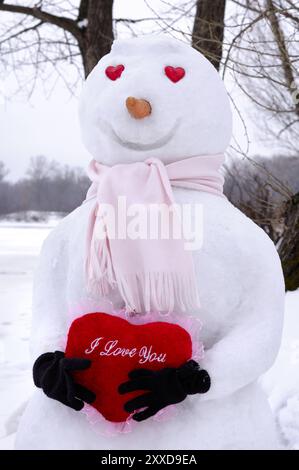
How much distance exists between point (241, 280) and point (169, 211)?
291mm

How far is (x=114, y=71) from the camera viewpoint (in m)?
1.47

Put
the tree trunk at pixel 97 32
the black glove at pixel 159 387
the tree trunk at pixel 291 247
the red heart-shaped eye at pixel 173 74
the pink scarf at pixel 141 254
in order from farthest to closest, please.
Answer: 1. the tree trunk at pixel 97 32
2. the tree trunk at pixel 291 247
3. the red heart-shaped eye at pixel 173 74
4. the pink scarf at pixel 141 254
5. the black glove at pixel 159 387

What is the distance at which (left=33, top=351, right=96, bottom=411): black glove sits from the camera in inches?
49.2

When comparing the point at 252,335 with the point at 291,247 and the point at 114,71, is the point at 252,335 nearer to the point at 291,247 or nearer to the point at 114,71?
the point at 114,71

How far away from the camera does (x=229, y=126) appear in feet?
5.09

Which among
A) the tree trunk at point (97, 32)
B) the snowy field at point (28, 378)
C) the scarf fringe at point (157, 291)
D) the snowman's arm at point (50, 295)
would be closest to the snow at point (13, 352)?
the snowy field at point (28, 378)

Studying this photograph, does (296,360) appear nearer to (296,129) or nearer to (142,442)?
(142,442)

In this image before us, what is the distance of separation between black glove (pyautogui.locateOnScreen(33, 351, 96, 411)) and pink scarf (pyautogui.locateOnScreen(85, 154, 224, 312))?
0.22 metres

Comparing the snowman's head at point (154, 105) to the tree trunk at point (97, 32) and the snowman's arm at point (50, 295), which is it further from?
the tree trunk at point (97, 32)

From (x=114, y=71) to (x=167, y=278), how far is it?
2.16 ft

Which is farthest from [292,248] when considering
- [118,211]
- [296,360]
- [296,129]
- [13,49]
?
[13,49]

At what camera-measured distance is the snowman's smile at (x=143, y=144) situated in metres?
1.42

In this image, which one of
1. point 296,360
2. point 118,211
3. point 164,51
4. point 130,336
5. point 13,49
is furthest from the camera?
point 13,49

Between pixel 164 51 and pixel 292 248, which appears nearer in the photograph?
pixel 164 51
